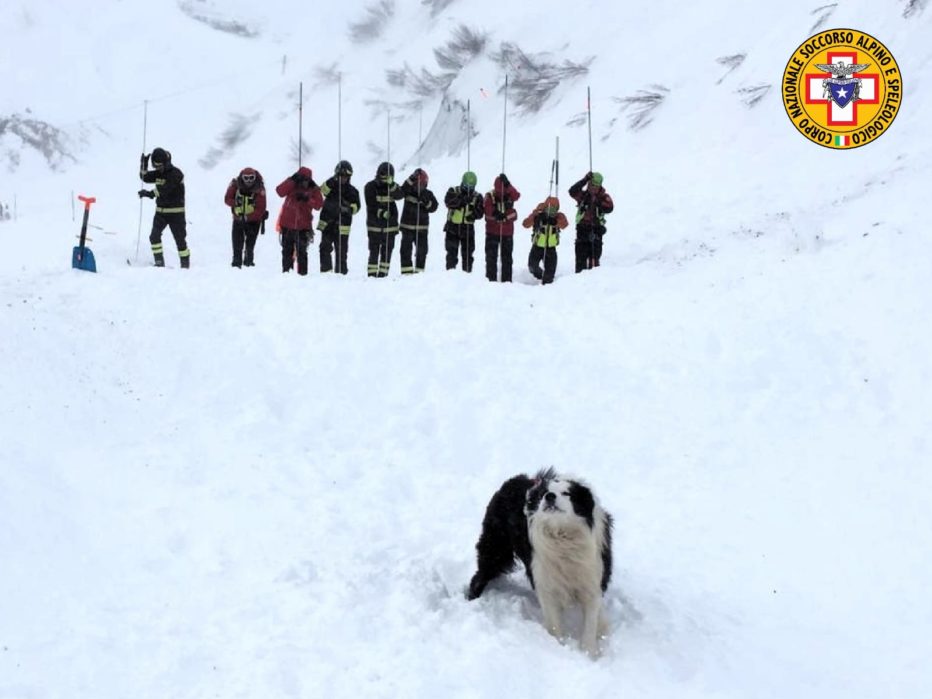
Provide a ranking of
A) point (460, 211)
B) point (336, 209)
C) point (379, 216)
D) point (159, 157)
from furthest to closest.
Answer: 1. point (460, 211)
2. point (379, 216)
3. point (336, 209)
4. point (159, 157)

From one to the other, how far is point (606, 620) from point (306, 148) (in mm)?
37313

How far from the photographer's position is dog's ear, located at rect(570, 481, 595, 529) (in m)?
5.40

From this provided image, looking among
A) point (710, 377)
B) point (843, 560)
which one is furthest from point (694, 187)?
point (843, 560)

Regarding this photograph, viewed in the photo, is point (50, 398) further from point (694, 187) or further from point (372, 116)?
point (372, 116)

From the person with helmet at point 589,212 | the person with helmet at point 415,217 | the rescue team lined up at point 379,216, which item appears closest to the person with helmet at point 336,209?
the rescue team lined up at point 379,216

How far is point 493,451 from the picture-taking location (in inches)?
344

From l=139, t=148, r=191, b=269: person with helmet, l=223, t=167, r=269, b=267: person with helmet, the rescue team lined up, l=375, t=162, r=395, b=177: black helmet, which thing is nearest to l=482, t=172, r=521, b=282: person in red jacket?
the rescue team lined up

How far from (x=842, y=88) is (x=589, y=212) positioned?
7.64 meters

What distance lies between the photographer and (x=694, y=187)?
18.6 m

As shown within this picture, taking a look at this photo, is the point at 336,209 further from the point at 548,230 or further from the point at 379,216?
the point at 548,230

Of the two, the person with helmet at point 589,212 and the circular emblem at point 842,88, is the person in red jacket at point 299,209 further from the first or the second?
the circular emblem at point 842,88

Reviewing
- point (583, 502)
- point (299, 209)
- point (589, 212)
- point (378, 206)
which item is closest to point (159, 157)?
point (299, 209)

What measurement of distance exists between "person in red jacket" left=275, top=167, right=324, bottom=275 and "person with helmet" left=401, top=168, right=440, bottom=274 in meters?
1.71

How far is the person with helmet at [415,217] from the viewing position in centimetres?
1480
